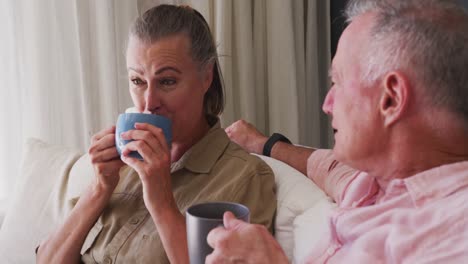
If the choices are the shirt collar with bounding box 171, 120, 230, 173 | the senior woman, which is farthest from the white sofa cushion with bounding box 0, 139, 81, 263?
the shirt collar with bounding box 171, 120, 230, 173

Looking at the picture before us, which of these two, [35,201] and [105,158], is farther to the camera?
[35,201]

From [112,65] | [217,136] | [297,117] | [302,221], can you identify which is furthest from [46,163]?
[297,117]

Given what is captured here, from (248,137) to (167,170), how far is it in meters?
0.56

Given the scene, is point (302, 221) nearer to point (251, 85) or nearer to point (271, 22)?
point (251, 85)

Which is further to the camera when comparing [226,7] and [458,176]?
[226,7]

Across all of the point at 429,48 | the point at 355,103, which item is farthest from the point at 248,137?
the point at 429,48

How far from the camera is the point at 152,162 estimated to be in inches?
42.3

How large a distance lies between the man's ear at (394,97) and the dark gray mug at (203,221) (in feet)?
0.82

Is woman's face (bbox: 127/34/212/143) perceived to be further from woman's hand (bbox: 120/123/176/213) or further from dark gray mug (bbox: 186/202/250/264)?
dark gray mug (bbox: 186/202/250/264)

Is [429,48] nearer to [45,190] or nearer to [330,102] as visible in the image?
[330,102]

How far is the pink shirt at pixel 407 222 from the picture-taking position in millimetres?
645

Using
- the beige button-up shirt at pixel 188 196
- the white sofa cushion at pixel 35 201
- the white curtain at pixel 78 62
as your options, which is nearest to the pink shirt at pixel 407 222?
the beige button-up shirt at pixel 188 196

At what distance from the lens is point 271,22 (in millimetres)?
2244

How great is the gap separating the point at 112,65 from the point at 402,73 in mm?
1441
